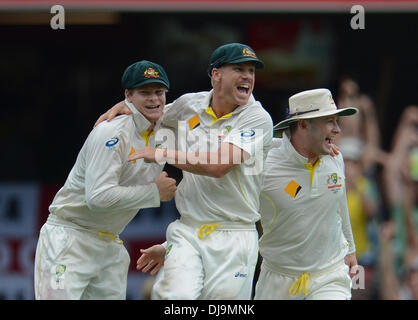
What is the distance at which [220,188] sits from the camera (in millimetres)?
6543

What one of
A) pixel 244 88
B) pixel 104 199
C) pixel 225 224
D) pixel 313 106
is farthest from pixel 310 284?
pixel 104 199

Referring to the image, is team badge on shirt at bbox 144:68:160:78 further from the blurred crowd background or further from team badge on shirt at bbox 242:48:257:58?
the blurred crowd background

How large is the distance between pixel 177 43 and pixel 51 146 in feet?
6.06

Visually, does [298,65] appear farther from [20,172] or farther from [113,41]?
[20,172]

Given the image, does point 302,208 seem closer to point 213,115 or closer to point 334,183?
point 334,183

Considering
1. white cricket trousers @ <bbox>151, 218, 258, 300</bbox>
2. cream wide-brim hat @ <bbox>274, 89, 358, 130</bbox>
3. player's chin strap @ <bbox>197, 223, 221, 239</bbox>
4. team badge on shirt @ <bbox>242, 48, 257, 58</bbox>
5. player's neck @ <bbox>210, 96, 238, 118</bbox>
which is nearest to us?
white cricket trousers @ <bbox>151, 218, 258, 300</bbox>

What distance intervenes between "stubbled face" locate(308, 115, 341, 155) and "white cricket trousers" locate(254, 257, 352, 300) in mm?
834

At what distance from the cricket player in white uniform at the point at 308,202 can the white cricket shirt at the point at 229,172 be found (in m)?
0.39

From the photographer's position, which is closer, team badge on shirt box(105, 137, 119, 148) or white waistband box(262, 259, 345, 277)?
team badge on shirt box(105, 137, 119, 148)

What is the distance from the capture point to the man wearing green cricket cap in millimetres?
6410

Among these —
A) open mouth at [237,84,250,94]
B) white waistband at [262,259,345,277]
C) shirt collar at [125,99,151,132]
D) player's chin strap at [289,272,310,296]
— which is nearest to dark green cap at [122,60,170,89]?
shirt collar at [125,99,151,132]

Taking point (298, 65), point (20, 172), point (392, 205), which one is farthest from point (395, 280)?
point (20, 172)

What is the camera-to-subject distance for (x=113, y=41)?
11.2 metres

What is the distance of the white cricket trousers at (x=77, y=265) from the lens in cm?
682
